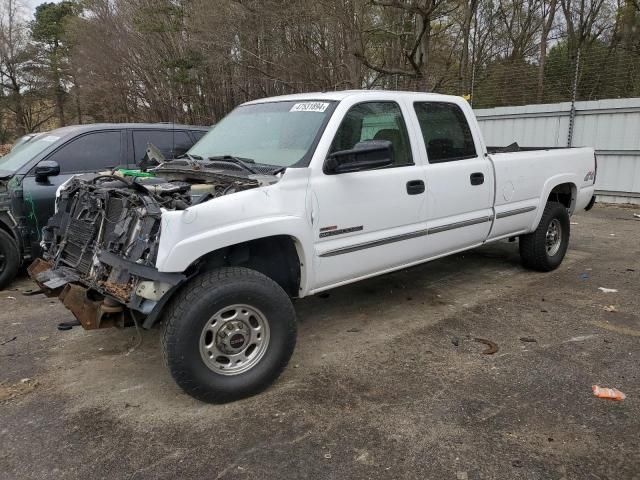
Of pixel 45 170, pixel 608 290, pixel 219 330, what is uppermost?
pixel 45 170

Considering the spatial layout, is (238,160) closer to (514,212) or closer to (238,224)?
(238,224)

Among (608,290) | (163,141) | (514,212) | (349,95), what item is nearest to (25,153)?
(163,141)

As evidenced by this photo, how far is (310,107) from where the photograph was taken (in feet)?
13.0

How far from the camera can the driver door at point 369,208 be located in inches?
142

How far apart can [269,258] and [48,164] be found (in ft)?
10.2

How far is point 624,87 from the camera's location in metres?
11.4

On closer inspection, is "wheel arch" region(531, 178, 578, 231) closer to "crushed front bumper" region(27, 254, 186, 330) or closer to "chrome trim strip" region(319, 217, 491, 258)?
"chrome trim strip" region(319, 217, 491, 258)

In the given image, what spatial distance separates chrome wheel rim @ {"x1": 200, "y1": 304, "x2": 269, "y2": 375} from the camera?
307 cm

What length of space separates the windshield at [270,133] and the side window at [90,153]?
7.06ft

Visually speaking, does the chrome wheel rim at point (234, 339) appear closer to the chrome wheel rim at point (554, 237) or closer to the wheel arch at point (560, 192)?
the wheel arch at point (560, 192)

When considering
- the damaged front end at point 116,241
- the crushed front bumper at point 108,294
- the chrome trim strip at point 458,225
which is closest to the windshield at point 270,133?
the damaged front end at point 116,241

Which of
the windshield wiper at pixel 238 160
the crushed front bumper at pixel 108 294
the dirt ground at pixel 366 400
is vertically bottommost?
the dirt ground at pixel 366 400

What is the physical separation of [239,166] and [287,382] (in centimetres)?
152

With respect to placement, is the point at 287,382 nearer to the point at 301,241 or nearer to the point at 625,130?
the point at 301,241
